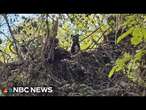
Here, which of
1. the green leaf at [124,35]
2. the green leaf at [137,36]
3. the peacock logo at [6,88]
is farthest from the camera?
the peacock logo at [6,88]

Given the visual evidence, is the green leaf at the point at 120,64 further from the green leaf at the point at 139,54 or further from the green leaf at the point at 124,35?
the green leaf at the point at 124,35

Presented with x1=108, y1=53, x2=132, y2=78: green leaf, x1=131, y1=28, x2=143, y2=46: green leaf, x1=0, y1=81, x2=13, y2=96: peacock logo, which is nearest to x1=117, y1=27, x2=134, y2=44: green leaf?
x1=131, y1=28, x2=143, y2=46: green leaf

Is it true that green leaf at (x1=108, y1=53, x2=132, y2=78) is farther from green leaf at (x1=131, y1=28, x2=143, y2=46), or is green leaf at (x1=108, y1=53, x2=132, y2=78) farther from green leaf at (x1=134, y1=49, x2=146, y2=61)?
green leaf at (x1=131, y1=28, x2=143, y2=46)

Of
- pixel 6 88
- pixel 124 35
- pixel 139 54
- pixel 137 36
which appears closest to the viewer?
pixel 137 36

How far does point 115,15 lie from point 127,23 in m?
0.23

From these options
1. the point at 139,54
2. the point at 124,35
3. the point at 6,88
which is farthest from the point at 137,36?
the point at 6,88

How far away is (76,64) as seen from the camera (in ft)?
21.1

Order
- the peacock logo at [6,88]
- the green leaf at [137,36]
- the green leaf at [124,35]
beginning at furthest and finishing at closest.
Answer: the peacock logo at [6,88] < the green leaf at [124,35] < the green leaf at [137,36]

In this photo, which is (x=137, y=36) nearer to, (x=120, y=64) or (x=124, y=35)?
(x=124, y=35)

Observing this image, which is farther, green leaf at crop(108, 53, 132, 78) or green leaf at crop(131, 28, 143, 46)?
green leaf at crop(108, 53, 132, 78)

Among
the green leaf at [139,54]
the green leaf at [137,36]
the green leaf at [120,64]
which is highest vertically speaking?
the green leaf at [137,36]

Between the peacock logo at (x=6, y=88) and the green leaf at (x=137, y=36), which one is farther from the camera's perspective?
the peacock logo at (x=6, y=88)

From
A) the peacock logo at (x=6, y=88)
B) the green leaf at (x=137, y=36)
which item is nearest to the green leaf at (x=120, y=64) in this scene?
the green leaf at (x=137, y=36)
